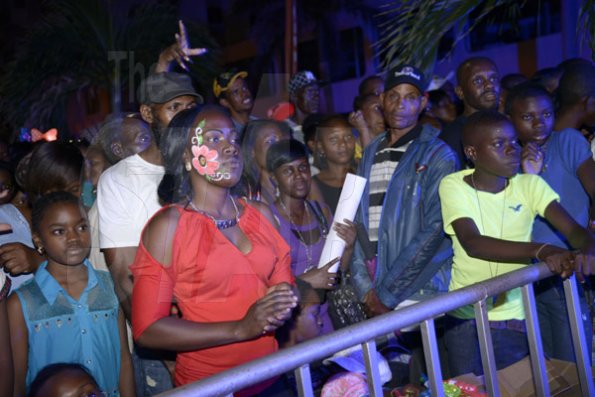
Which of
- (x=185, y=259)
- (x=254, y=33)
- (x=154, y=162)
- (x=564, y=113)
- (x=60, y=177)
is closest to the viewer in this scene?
(x=185, y=259)

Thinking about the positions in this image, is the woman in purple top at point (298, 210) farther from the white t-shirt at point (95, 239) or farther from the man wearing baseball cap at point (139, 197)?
the white t-shirt at point (95, 239)

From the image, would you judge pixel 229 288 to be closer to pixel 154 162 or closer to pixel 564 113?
pixel 154 162

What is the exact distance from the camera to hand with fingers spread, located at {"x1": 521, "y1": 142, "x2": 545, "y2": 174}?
395cm

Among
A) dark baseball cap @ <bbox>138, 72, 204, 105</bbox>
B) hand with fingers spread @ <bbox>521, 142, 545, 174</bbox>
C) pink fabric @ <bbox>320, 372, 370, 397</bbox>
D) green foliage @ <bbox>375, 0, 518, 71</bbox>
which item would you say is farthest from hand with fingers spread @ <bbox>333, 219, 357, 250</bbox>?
green foliage @ <bbox>375, 0, 518, 71</bbox>

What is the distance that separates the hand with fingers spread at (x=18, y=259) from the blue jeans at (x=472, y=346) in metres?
2.06

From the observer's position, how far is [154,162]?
3.30 metres

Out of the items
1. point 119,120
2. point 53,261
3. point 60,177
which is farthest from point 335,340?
point 60,177

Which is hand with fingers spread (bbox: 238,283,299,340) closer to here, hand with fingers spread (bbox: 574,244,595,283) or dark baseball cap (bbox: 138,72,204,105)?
hand with fingers spread (bbox: 574,244,595,283)

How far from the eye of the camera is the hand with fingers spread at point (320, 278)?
135 inches

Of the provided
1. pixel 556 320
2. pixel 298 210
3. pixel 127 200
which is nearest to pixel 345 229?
pixel 298 210

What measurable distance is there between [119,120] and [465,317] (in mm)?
1940

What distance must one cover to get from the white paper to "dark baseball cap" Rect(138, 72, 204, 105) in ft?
2.80

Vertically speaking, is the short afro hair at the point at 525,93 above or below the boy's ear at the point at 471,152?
above

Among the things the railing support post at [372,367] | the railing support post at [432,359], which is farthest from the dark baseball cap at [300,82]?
the railing support post at [372,367]
